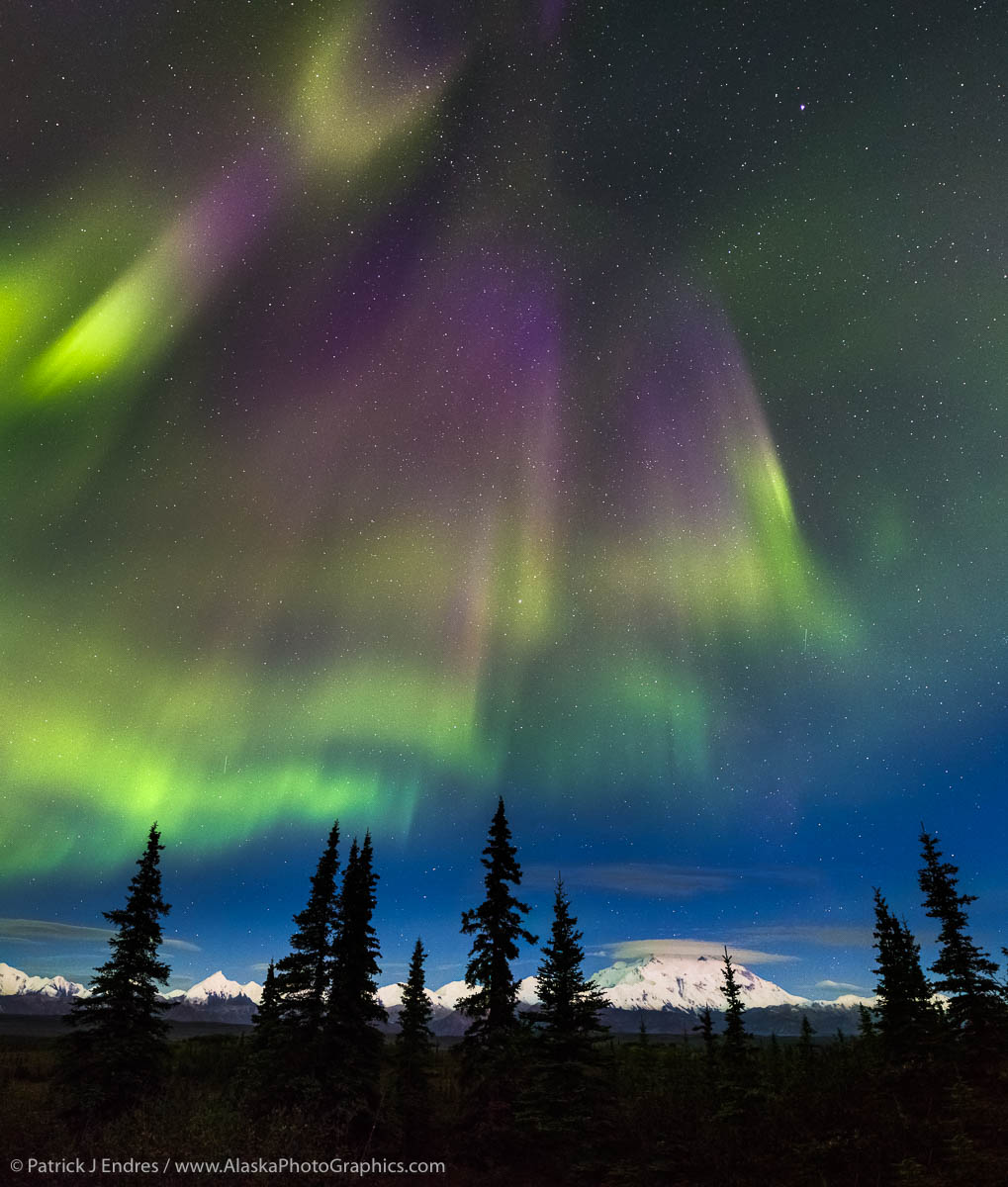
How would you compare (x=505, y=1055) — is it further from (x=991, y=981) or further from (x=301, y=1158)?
(x=991, y=981)

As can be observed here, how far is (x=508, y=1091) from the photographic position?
85.1 feet

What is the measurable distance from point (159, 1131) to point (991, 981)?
1236 inches

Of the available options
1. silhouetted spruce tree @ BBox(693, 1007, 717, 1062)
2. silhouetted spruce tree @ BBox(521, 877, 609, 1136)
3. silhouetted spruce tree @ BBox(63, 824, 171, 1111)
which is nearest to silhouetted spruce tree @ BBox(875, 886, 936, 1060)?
silhouetted spruce tree @ BBox(693, 1007, 717, 1062)

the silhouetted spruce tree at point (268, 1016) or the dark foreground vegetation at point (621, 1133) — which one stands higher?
the silhouetted spruce tree at point (268, 1016)

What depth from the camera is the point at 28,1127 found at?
20.2m

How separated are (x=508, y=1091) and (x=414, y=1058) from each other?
39.9 ft

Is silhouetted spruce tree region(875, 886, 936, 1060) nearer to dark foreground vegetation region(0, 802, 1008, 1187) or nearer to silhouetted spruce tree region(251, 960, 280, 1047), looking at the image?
dark foreground vegetation region(0, 802, 1008, 1187)

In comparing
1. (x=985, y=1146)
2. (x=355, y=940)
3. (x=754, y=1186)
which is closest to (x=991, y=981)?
(x=985, y=1146)

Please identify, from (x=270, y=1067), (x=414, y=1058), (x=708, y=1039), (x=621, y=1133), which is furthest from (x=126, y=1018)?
(x=708, y=1039)

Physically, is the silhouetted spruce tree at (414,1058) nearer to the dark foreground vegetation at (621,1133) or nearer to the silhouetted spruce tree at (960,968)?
the dark foreground vegetation at (621,1133)

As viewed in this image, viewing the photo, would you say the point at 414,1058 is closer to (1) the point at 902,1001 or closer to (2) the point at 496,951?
(2) the point at 496,951

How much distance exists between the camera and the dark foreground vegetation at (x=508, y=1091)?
20.0m

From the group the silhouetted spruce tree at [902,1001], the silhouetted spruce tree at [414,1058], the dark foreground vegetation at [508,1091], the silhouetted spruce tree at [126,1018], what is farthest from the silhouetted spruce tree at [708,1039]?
the silhouetted spruce tree at [126,1018]

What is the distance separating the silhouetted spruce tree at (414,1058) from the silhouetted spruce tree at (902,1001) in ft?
72.2
